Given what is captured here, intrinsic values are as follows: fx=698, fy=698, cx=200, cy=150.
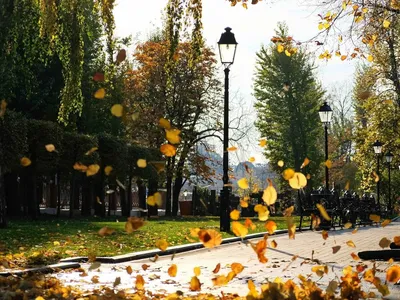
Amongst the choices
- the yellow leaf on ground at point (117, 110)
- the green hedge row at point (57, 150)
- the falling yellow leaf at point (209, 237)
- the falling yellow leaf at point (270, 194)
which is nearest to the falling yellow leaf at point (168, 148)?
the yellow leaf on ground at point (117, 110)

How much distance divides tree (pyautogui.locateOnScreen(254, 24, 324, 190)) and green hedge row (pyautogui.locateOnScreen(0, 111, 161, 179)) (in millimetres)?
22330

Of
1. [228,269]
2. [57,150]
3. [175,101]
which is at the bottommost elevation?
[228,269]

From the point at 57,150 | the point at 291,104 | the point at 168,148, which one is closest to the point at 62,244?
the point at 168,148

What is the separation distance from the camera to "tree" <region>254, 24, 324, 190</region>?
197 feet

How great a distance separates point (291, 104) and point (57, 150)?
3670cm

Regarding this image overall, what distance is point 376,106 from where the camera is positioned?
41.1 meters

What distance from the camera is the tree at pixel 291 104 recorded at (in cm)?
6009

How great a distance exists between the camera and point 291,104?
60219 millimetres

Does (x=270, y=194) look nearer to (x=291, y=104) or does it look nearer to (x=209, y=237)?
(x=209, y=237)

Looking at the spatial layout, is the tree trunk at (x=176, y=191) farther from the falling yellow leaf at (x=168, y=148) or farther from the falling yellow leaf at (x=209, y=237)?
the falling yellow leaf at (x=209, y=237)

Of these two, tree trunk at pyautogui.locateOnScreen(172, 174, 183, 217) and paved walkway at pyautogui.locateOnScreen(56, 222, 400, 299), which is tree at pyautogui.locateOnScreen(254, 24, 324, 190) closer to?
tree trunk at pyautogui.locateOnScreen(172, 174, 183, 217)

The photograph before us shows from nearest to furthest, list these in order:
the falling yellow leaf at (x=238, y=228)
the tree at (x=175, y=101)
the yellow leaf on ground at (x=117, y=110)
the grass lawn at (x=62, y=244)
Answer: the yellow leaf on ground at (x=117, y=110), the falling yellow leaf at (x=238, y=228), the grass lawn at (x=62, y=244), the tree at (x=175, y=101)

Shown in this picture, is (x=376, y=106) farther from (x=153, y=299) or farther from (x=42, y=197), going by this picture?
(x=153, y=299)

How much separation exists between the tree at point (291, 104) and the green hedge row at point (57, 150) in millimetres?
22330
